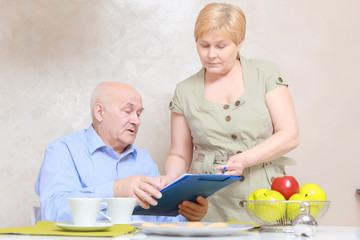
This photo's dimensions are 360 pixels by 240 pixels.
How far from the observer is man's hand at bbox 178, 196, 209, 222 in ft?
5.60

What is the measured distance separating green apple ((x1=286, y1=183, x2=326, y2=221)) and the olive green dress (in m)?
0.62

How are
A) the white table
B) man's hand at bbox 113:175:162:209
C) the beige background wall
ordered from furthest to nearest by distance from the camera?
the beige background wall → man's hand at bbox 113:175:162:209 → the white table

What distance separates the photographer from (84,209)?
1.24m

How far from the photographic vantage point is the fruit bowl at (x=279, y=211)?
A: 1.35 meters

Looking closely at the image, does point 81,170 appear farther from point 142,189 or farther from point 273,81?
point 273,81

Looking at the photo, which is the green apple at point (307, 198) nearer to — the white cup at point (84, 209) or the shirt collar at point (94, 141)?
the white cup at point (84, 209)

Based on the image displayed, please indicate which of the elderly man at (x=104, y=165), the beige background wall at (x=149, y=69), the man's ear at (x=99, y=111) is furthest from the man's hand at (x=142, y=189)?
the beige background wall at (x=149, y=69)

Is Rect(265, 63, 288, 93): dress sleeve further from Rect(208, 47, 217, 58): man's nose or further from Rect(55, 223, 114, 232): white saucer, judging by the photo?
Rect(55, 223, 114, 232): white saucer

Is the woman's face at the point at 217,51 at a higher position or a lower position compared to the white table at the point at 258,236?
higher

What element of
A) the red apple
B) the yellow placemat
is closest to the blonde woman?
the red apple

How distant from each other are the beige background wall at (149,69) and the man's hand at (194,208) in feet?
3.83

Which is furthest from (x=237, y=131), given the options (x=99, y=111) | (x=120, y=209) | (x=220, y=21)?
(x=120, y=209)

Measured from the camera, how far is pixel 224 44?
200 cm

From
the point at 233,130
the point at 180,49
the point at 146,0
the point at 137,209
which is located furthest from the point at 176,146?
the point at 146,0
